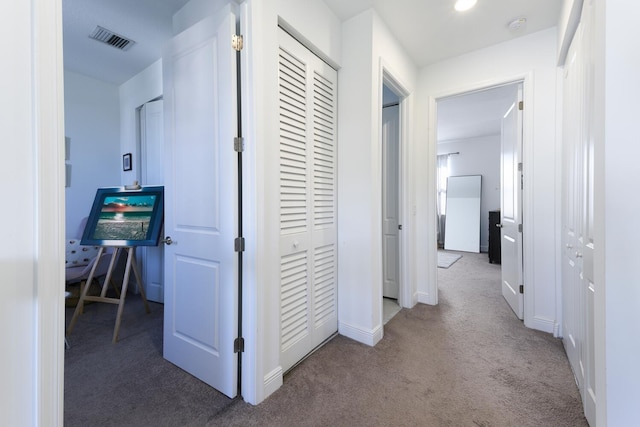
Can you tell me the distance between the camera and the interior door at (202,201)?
4.97 ft

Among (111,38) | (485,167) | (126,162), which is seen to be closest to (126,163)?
(126,162)

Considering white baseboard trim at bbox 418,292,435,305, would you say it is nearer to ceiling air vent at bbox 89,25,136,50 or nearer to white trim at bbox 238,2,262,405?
white trim at bbox 238,2,262,405

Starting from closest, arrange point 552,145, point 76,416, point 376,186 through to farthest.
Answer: point 76,416, point 376,186, point 552,145

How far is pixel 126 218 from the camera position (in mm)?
2496

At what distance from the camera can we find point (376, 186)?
214cm

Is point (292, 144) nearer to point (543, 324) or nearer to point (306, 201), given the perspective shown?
point (306, 201)

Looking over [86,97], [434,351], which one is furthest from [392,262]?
[86,97]

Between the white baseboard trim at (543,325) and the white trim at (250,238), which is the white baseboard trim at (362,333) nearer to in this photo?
the white trim at (250,238)

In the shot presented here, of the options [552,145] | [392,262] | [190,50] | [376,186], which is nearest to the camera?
[190,50]

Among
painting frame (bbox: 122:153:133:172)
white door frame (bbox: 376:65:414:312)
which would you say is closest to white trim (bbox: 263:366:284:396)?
white door frame (bbox: 376:65:414:312)

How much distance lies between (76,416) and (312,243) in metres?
1.63

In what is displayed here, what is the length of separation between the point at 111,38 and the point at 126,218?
171 centimetres

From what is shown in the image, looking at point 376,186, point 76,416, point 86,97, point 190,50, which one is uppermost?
point 86,97

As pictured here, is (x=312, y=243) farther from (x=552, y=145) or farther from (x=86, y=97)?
(x=86, y=97)
